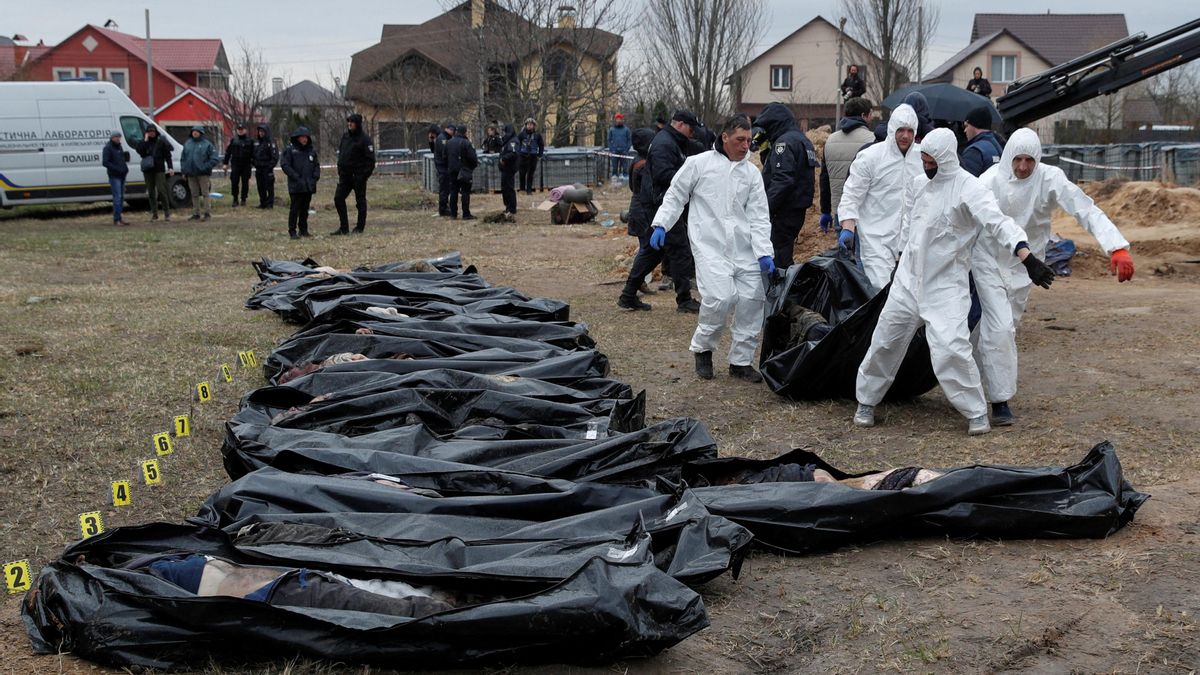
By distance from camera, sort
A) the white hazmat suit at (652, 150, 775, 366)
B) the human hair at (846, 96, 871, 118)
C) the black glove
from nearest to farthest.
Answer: the black glove
the white hazmat suit at (652, 150, 775, 366)
the human hair at (846, 96, 871, 118)

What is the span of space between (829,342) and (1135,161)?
23.4 m

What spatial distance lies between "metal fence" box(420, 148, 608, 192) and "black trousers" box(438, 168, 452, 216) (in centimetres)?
528

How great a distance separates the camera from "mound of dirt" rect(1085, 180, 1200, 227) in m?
17.4

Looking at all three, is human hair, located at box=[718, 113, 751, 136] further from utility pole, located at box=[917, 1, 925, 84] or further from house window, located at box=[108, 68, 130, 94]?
house window, located at box=[108, 68, 130, 94]

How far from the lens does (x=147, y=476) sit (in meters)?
5.27

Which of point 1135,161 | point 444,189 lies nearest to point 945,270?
point 444,189

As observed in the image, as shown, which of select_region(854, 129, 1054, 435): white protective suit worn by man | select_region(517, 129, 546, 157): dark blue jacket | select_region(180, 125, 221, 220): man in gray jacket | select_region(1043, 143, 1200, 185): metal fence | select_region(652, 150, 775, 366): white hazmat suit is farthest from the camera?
select_region(517, 129, 546, 157): dark blue jacket

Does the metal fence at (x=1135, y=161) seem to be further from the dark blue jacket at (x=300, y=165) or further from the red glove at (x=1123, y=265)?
the red glove at (x=1123, y=265)

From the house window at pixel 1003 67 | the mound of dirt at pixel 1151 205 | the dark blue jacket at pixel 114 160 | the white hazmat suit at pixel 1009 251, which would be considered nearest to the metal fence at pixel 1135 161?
the mound of dirt at pixel 1151 205

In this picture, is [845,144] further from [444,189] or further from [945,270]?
[444,189]

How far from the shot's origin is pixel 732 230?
746 cm

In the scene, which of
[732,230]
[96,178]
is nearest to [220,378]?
[732,230]

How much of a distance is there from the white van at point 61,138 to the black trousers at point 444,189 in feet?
16.0

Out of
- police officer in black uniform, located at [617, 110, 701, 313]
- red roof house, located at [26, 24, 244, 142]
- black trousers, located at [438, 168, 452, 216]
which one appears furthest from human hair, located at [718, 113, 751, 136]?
red roof house, located at [26, 24, 244, 142]
